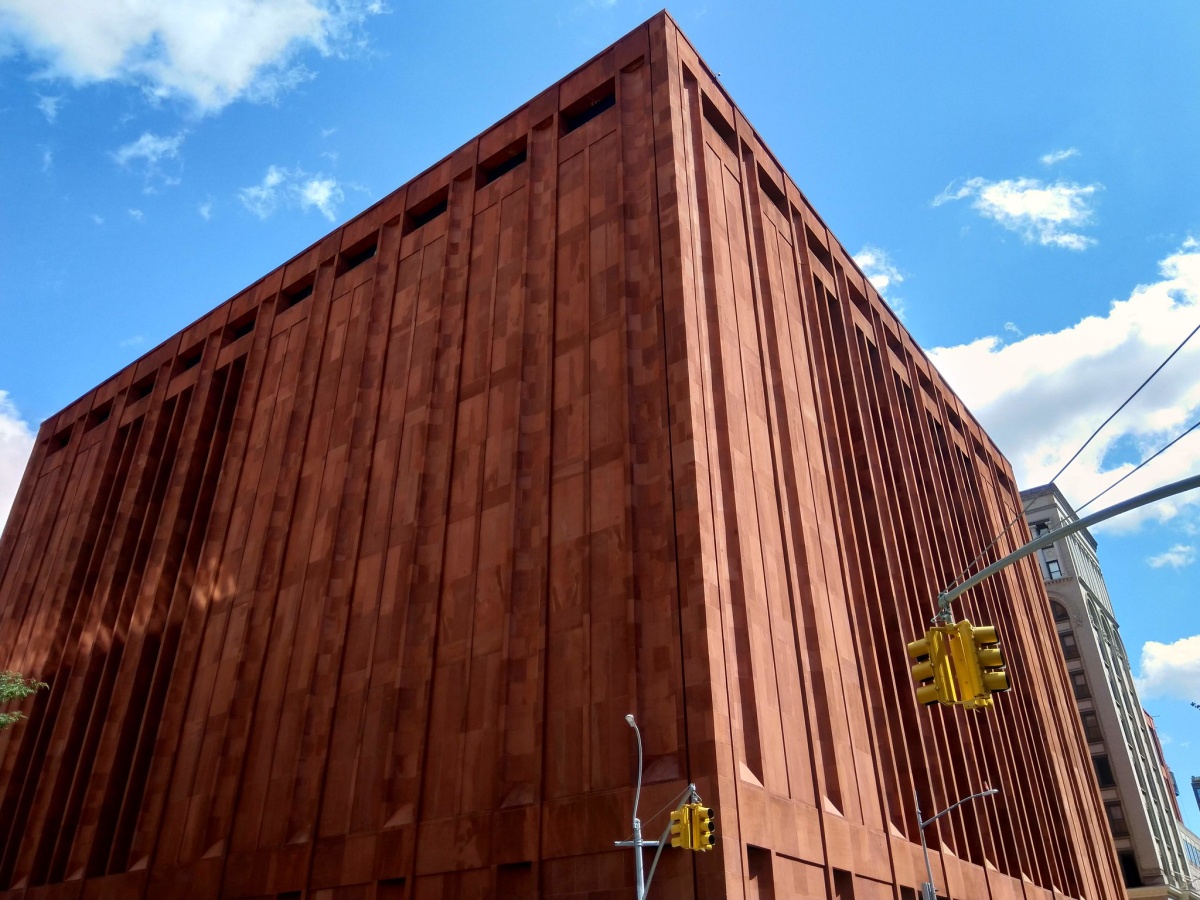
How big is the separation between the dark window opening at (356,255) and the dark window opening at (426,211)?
2.57 metres

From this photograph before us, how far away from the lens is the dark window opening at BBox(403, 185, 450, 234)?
40875 mm

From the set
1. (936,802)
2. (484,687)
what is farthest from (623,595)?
(936,802)

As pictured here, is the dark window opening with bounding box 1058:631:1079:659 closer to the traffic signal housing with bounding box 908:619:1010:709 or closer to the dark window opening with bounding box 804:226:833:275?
the dark window opening with bounding box 804:226:833:275

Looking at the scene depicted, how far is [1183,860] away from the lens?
246 ft

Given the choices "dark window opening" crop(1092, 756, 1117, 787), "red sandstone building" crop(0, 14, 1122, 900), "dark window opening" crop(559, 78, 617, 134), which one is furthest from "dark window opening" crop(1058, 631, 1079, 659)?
"dark window opening" crop(559, 78, 617, 134)

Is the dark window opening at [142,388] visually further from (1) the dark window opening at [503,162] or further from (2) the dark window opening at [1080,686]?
(2) the dark window opening at [1080,686]

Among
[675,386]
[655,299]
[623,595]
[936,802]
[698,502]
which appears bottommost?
[936,802]

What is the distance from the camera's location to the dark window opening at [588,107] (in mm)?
36250

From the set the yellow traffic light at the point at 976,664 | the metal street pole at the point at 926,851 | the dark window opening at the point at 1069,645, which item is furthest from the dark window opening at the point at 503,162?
the dark window opening at the point at 1069,645

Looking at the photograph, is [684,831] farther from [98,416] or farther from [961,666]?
[98,416]

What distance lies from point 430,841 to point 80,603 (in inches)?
1147

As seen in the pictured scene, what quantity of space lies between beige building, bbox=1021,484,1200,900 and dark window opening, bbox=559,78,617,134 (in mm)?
55519

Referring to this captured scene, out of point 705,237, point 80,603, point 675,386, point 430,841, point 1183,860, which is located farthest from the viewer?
point 1183,860

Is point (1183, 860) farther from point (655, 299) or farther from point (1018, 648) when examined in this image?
point (655, 299)
